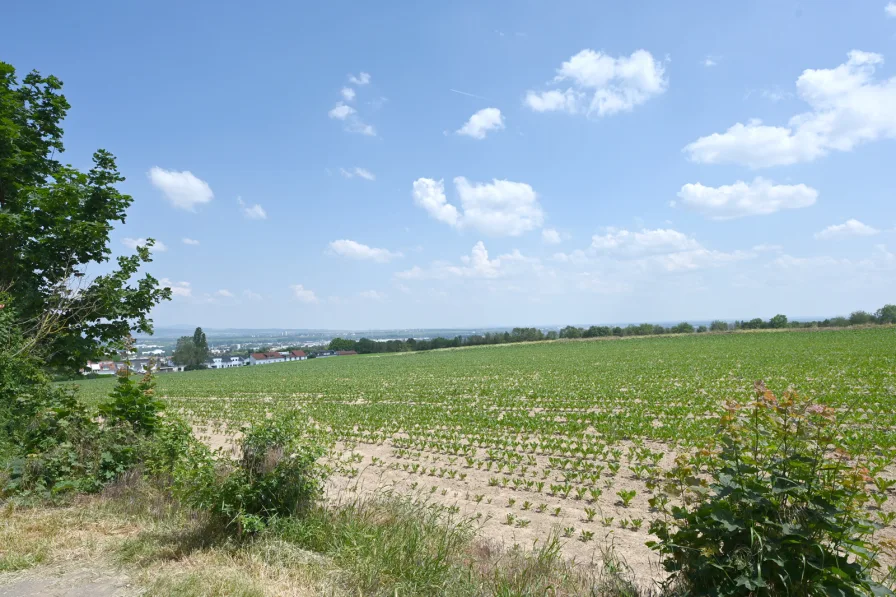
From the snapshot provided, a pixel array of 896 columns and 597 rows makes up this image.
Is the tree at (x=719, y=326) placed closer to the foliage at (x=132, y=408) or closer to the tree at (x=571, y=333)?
the tree at (x=571, y=333)

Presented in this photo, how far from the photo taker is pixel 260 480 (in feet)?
15.9

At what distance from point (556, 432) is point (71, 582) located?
472 inches

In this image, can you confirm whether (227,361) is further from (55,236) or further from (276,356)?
(55,236)

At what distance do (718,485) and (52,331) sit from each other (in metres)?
11.3

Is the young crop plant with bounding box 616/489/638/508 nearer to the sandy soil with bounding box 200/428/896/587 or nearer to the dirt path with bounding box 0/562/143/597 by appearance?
the sandy soil with bounding box 200/428/896/587

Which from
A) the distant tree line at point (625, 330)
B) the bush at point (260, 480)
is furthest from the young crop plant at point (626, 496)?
the distant tree line at point (625, 330)

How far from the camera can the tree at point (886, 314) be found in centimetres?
6086

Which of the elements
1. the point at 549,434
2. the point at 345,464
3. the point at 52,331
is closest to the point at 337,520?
the point at 345,464

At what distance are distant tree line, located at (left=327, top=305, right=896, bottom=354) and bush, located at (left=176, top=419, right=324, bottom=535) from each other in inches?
3135

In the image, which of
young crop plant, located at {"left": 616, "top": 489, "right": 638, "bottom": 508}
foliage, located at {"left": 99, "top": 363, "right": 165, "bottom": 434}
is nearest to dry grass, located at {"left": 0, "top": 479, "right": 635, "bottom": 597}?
foliage, located at {"left": 99, "top": 363, "right": 165, "bottom": 434}

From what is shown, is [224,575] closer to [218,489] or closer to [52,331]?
[218,489]

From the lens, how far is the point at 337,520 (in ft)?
16.5

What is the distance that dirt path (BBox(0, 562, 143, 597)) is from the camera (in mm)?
3901

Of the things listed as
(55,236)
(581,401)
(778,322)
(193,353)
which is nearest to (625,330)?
(778,322)
